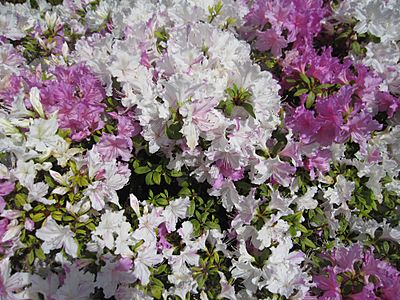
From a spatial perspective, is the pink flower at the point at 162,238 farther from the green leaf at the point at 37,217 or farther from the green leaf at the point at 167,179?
the green leaf at the point at 37,217

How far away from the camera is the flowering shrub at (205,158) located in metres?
1.97

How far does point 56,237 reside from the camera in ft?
6.25

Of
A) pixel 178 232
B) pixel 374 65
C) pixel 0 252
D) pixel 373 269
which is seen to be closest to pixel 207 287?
pixel 178 232

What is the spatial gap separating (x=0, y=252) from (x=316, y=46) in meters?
2.12

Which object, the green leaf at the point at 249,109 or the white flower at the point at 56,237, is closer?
the white flower at the point at 56,237

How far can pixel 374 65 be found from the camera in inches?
103

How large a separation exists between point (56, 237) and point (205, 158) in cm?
76

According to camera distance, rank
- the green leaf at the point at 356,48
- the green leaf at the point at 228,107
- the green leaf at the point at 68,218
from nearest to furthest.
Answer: the green leaf at the point at 68,218 → the green leaf at the point at 228,107 → the green leaf at the point at 356,48

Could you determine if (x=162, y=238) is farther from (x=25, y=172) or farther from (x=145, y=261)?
(x=25, y=172)

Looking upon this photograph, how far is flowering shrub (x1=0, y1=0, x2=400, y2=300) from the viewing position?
197 centimetres

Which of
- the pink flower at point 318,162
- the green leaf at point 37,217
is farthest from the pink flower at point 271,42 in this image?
the green leaf at point 37,217

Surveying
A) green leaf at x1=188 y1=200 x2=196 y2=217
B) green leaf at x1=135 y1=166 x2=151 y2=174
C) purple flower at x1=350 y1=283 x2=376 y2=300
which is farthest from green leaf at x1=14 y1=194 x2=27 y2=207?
purple flower at x1=350 y1=283 x2=376 y2=300

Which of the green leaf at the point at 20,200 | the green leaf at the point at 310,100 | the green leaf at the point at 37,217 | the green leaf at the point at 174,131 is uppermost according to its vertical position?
the green leaf at the point at 310,100

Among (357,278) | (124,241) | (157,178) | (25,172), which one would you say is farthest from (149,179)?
(357,278)
